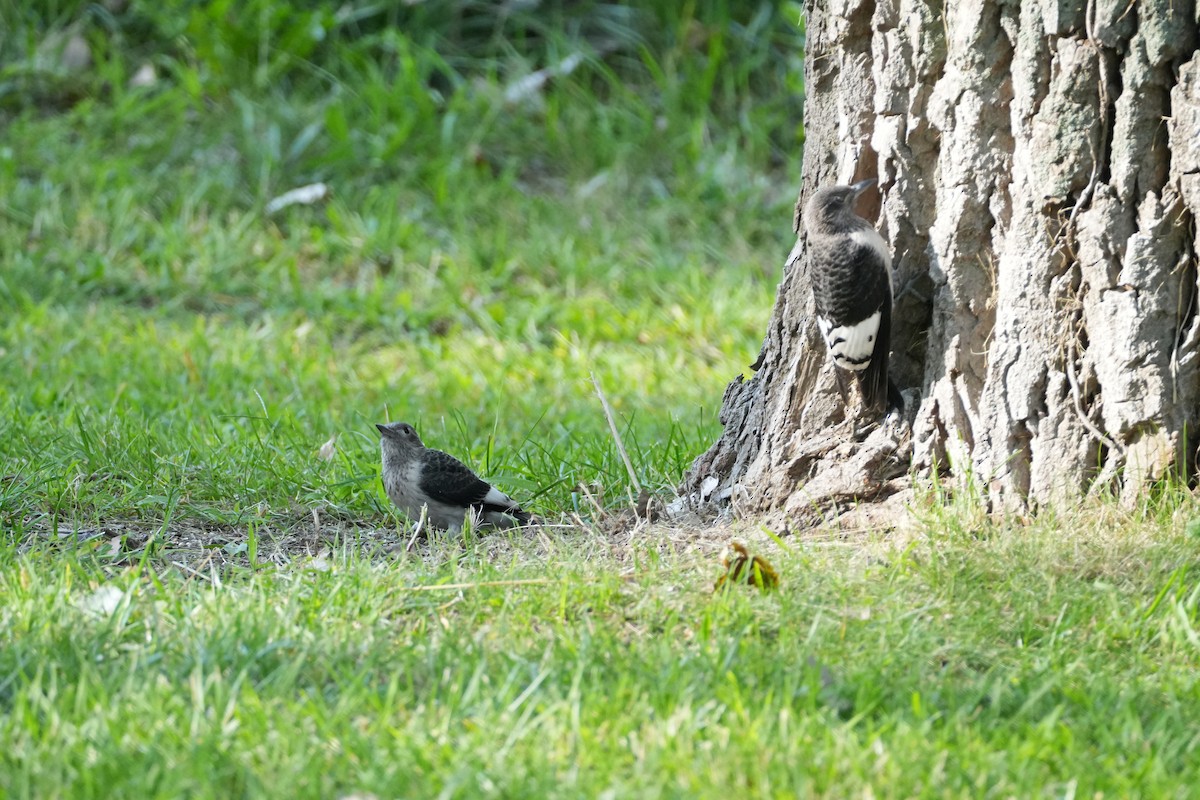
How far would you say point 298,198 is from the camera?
9508mm

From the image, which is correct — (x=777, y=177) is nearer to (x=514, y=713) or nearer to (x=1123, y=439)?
(x=1123, y=439)

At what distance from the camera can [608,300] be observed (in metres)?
8.73

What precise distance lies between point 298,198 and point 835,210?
5987 millimetres

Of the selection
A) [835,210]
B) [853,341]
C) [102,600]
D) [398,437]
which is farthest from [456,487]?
[835,210]

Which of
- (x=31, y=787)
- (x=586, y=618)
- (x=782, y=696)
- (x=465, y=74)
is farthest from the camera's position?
(x=465, y=74)

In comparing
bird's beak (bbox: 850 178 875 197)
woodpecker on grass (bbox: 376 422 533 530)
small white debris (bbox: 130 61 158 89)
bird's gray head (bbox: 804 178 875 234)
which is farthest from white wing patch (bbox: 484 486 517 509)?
small white debris (bbox: 130 61 158 89)

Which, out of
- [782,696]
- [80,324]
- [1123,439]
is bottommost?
[80,324]

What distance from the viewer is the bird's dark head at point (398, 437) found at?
5234 mm

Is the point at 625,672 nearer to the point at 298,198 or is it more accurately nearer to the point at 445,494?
the point at 445,494

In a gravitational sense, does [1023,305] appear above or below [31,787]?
above

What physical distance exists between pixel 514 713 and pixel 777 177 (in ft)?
25.8

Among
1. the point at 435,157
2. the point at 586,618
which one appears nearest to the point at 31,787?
the point at 586,618

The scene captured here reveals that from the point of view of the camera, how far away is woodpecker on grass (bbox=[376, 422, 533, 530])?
490 cm

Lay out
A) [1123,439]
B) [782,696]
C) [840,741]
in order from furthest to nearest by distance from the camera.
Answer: [1123,439]
[782,696]
[840,741]
